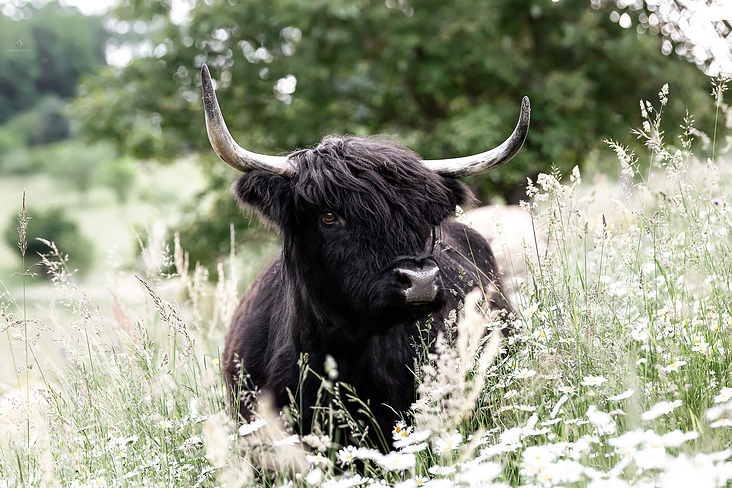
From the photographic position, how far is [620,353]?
8.85ft

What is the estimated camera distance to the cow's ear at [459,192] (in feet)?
12.1

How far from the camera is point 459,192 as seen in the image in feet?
12.1

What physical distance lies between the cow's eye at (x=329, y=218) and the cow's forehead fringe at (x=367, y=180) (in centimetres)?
5

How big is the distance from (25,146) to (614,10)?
53.9 meters

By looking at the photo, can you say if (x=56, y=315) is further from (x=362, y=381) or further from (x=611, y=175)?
(x=611, y=175)

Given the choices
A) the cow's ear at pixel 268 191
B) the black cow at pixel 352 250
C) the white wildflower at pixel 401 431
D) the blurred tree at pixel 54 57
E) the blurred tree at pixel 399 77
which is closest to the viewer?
the white wildflower at pixel 401 431

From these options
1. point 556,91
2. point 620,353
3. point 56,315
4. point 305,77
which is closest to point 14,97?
point 305,77

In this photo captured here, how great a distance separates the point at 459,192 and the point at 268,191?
105 centimetres

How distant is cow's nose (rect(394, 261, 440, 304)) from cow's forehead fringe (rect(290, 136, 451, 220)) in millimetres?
399

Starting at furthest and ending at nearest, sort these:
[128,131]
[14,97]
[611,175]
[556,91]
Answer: [14,97], [611,175], [128,131], [556,91]

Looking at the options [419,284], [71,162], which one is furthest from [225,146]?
[71,162]

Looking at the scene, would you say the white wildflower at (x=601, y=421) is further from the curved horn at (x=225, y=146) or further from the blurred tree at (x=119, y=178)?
the blurred tree at (x=119, y=178)

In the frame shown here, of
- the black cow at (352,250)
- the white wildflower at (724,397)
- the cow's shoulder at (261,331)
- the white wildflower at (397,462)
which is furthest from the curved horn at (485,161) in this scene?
the white wildflower at (397,462)

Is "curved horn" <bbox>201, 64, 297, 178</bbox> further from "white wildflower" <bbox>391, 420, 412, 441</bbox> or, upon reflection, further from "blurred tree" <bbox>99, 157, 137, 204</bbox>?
"blurred tree" <bbox>99, 157, 137, 204</bbox>
